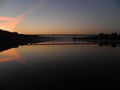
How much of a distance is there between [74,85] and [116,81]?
7.13 ft

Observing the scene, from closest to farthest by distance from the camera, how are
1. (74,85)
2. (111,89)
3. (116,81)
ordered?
(111,89), (74,85), (116,81)

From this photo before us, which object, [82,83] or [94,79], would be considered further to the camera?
[94,79]

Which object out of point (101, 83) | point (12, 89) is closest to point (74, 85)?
point (101, 83)

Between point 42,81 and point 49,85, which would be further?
point 42,81

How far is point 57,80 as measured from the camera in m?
10.6

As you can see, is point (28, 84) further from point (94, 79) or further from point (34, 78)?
point (94, 79)

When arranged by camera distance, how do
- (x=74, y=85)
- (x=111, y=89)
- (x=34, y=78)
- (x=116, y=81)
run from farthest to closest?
(x=34, y=78) → (x=116, y=81) → (x=74, y=85) → (x=111, y=89)

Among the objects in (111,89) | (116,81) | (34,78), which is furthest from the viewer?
(34,78)

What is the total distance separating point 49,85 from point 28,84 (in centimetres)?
96

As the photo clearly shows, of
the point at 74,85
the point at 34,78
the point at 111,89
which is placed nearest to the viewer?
the point at 111,89

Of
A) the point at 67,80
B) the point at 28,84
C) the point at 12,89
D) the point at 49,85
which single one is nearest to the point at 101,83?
the point at 67,80

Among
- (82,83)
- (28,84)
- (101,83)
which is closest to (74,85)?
(82,83)

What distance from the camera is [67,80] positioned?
34.9 feet

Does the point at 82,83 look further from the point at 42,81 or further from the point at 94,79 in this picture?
the point at 42,81
